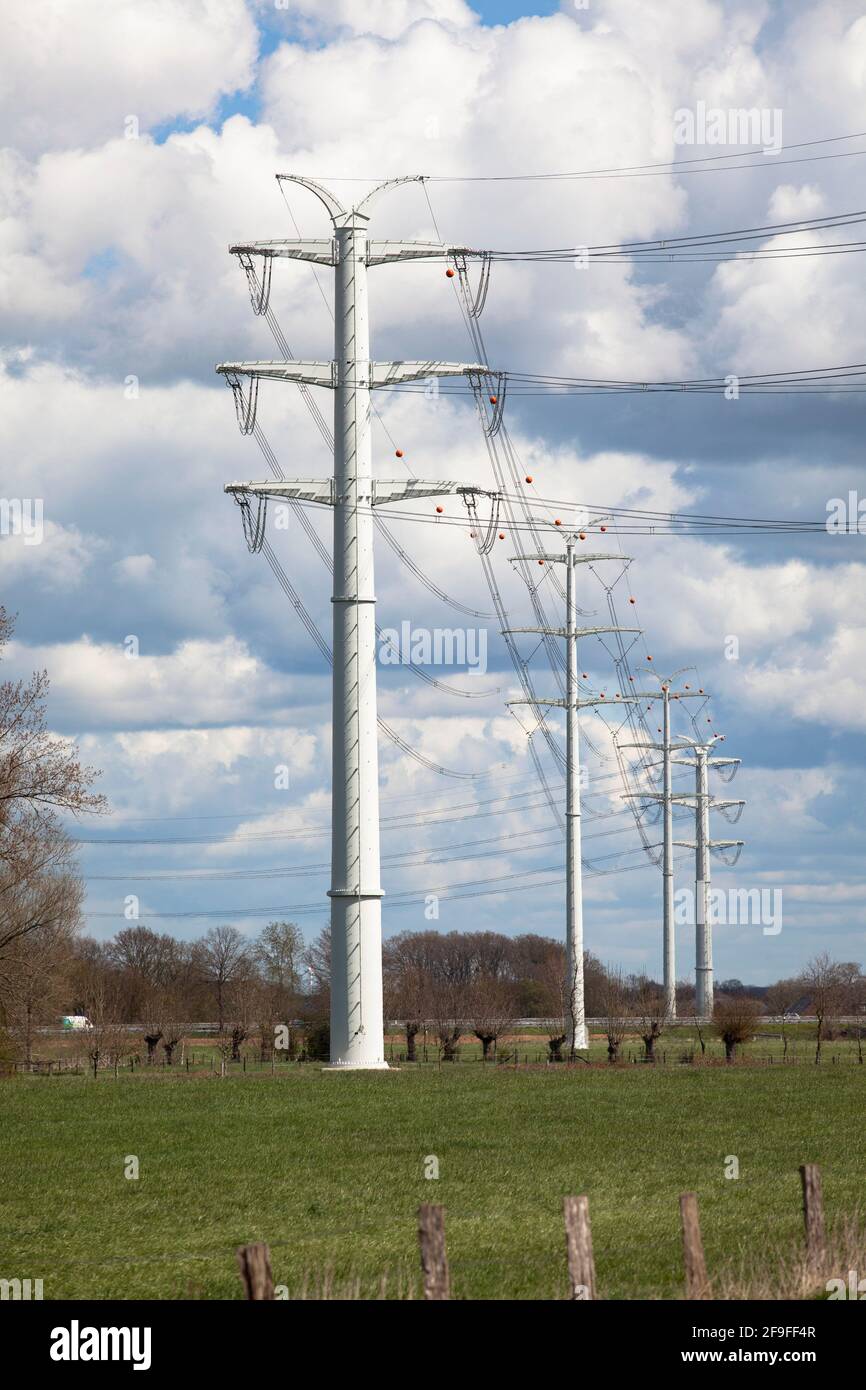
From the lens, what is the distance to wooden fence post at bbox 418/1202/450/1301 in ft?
44.1

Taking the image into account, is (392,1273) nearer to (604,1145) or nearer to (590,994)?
(604,1145)

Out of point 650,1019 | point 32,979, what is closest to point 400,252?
point 32,979

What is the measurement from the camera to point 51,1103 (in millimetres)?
46562

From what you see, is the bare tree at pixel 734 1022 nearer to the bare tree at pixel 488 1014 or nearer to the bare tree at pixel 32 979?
the bare tree at pixel 488 1014

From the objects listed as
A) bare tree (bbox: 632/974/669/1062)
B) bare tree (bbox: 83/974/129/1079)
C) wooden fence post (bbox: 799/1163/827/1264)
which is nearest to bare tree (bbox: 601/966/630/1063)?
bare tree (bbox: 632/974/669/1062)

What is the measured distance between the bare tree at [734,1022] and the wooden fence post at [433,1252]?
51.2 metres

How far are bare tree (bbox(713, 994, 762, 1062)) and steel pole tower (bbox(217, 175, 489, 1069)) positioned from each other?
1792 cm

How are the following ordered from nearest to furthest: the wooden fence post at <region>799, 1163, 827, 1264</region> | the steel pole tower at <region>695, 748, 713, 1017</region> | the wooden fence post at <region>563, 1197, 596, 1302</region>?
the wooden fence post at <region>563, 1197, 596, 1302</region> → the wooden fence post at <region>799, 1163, 827, 1264</region> → the steel pole tower at <region>695, 748, 713, 1017</region>

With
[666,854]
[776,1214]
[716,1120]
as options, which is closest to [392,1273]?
[776,1214]

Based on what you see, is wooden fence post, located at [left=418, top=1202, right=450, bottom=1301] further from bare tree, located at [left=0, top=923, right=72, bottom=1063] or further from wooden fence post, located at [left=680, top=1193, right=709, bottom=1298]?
bare tree, located at [left=0, top=923, right=72, bottom=1063]

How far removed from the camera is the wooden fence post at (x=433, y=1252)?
44.1 ft

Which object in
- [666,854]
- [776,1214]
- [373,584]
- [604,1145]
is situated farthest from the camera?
[666,854]

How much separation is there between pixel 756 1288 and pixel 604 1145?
1810 cm
